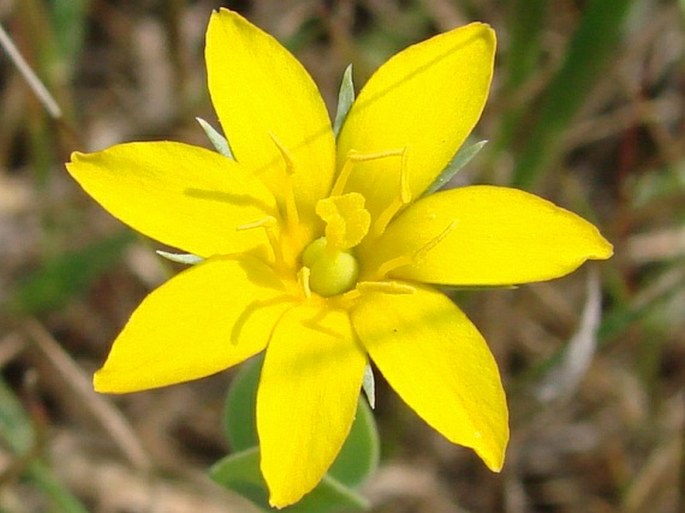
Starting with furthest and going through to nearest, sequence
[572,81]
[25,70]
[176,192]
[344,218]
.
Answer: [572,81], [25,70], [344,218], [176,192]

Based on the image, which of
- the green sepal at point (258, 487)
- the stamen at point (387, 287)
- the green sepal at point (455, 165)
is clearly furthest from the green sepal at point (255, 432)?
the green sepal at point (455, 165)

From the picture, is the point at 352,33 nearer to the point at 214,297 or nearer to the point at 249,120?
the point at 249,120

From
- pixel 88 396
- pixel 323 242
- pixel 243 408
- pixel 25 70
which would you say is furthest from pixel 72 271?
pixel 323 242

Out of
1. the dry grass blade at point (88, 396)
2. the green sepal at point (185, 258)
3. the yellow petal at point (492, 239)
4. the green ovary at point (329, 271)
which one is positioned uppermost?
the green sepal at point (185, 258)

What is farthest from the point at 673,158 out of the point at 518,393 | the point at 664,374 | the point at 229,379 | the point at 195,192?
the point at 195,192

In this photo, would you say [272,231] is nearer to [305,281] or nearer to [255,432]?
[305,281]

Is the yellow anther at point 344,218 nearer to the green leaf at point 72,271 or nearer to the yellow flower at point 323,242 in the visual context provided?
the yellow flower at point 323,242
